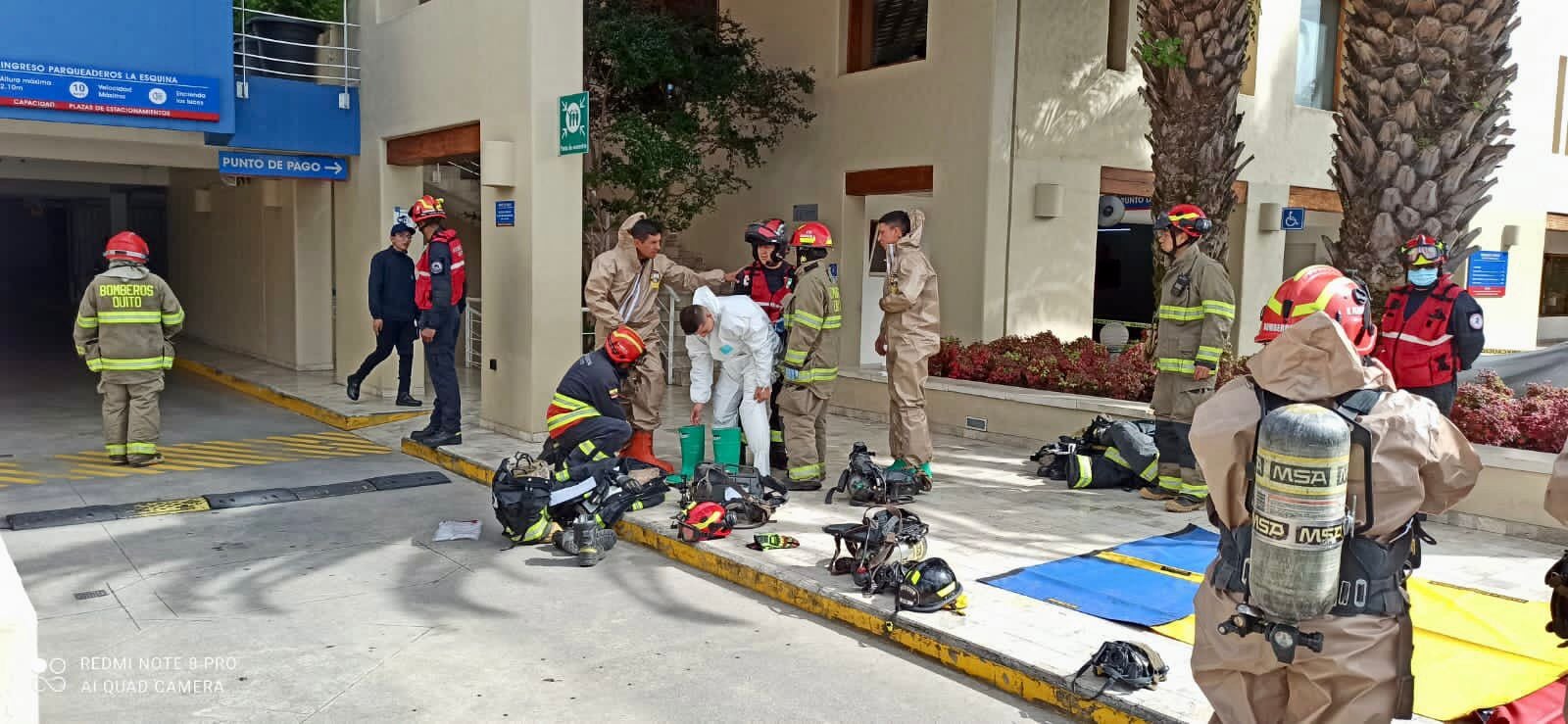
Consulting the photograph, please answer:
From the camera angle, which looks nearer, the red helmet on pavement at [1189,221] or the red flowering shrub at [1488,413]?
the red flowering shrub at [1488,413]

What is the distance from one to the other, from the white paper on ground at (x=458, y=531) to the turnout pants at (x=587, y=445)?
2.73ft

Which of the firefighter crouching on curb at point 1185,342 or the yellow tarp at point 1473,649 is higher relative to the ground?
the firefighter crouching on curb at point 1185,342

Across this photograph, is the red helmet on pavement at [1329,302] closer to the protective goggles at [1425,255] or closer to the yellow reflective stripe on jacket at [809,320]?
the protective goggles at [1425,255]

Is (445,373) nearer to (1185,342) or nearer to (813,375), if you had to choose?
(813,375)

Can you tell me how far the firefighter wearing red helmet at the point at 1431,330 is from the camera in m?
7.48

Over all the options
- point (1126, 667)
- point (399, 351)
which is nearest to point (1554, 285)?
point (399, 351)

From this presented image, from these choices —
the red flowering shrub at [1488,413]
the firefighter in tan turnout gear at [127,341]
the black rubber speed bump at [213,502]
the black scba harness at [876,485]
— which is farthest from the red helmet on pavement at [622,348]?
the red flowering shrub at [1488,413]

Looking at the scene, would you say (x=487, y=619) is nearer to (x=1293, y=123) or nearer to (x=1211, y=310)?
(x=1211, y=310)

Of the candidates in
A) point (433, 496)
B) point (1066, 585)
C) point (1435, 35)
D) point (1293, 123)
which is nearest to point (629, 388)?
point (433, 496)

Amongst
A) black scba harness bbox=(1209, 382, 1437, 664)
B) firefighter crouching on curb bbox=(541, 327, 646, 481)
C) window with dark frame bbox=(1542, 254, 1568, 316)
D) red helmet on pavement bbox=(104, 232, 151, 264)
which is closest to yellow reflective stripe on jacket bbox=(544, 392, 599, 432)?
firefighter crouching on curb bbox=(541, 327, 646, 481)

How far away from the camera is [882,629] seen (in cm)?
568

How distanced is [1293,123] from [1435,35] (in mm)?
7943

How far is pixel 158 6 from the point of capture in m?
11.9

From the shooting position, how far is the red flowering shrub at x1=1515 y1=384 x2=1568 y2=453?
308 inches
